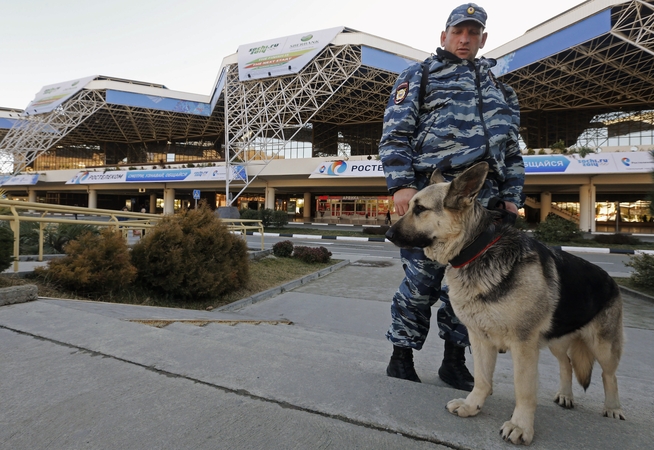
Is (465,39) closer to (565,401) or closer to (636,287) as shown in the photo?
(565,401)

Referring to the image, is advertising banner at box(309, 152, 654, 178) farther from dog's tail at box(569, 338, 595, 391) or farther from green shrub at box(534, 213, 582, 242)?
dog's tail at box(569, 338, 595, 391)

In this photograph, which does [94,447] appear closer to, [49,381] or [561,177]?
[49,381]

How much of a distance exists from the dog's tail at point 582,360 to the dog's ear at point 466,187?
1.05 meters

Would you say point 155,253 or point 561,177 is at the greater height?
point 561,177

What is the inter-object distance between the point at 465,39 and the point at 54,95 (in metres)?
43.2

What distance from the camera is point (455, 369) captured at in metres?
2.35

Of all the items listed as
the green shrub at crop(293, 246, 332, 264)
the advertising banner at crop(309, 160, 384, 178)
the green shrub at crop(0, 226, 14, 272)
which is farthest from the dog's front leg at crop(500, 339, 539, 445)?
the advertising banner at crop(309, 160, 384, 178)

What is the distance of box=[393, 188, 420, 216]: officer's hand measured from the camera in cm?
214

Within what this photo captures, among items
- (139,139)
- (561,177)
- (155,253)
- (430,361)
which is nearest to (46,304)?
(155,253)

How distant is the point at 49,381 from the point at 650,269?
9935mm

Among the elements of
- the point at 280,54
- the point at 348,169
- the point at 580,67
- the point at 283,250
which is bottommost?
the point at 283,250

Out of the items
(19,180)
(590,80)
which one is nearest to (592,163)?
(590,80)

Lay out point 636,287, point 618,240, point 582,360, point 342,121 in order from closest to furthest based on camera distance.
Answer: point 582,360
point 636,287
point 618,240
point 342,121

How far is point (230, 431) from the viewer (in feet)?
4.35
